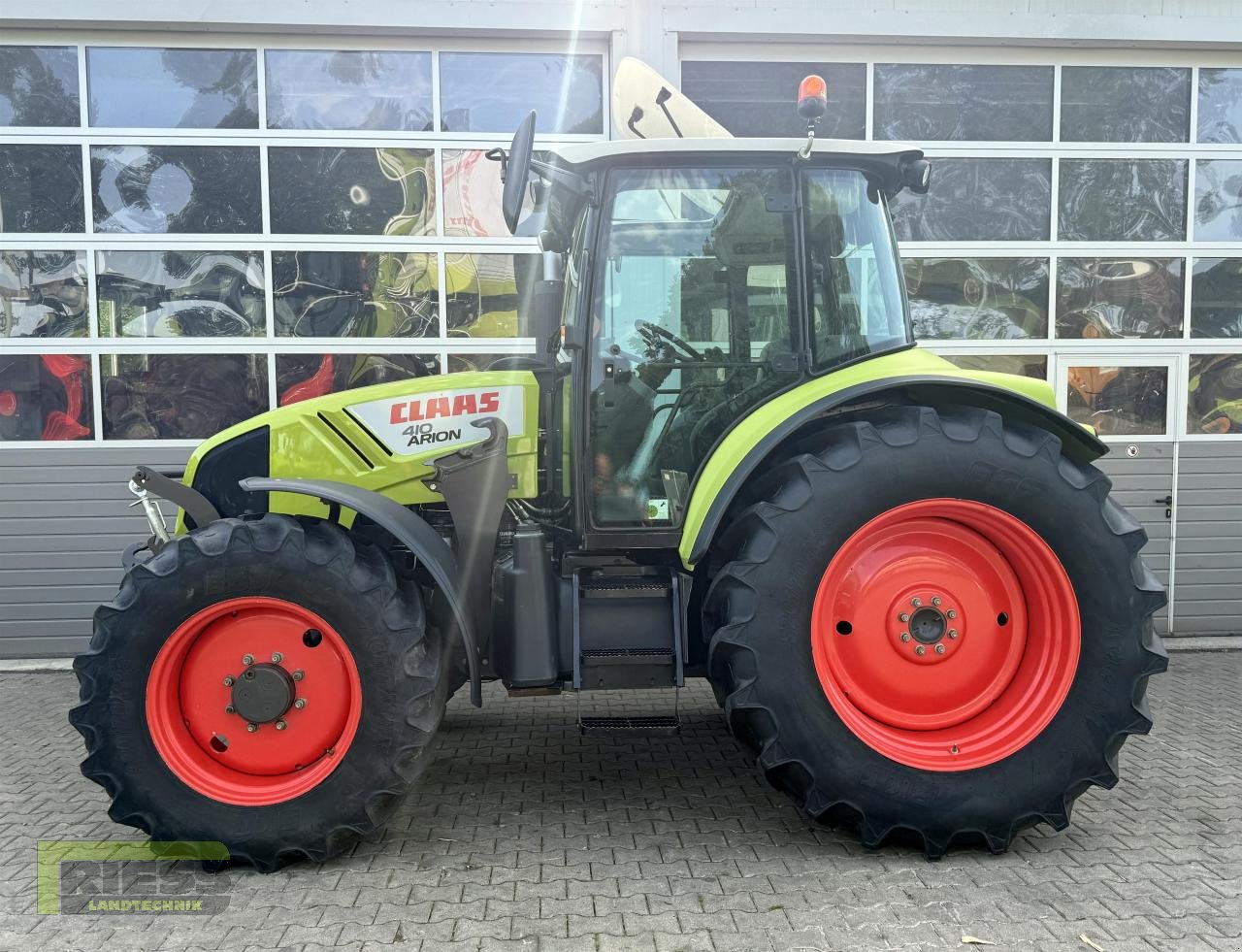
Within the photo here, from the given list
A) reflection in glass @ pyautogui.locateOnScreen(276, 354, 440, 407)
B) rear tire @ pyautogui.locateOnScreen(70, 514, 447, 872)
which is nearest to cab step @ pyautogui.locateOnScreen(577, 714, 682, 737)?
rear tire @ pyautogui.locateOnScreen(70, 514, 447, 872)

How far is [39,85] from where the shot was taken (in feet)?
17.8

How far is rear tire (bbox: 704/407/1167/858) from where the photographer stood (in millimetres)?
2641

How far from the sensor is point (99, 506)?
17.8 feet

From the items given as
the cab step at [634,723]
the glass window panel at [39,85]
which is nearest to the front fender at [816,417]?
the cab step at [634,723]

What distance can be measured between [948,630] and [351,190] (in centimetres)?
450

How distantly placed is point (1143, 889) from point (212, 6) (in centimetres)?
631

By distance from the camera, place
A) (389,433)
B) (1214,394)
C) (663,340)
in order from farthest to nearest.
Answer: (1214,394) → (389,433) → (663,340)

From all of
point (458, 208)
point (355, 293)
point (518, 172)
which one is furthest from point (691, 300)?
point (355, 293)

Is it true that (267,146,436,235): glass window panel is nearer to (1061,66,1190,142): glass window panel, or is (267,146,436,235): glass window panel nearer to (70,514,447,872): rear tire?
(70,514,447,872): rear tire

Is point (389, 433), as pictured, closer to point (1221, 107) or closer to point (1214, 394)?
point (1214, 394)

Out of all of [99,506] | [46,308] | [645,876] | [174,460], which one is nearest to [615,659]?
[645,876]

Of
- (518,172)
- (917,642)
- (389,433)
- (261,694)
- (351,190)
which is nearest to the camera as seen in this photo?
(518,172)

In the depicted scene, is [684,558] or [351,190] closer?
[684,558]

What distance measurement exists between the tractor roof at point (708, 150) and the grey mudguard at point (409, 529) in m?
1.32
